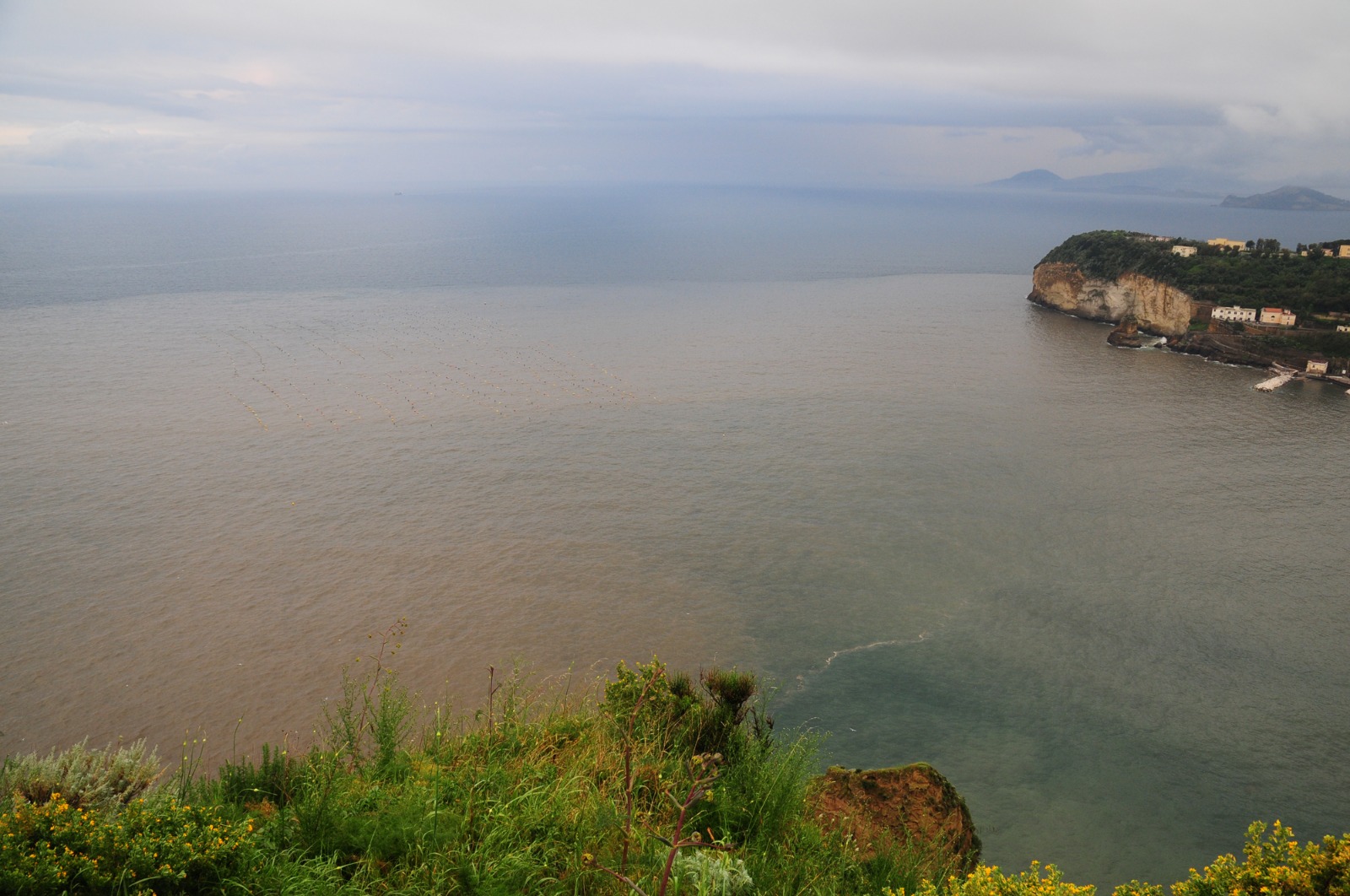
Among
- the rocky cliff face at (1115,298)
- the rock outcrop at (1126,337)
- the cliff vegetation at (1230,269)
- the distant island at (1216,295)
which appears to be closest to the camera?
the distant island at (1216,295)

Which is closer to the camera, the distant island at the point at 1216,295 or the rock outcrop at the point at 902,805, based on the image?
the rock outcrop at the point at 902,805

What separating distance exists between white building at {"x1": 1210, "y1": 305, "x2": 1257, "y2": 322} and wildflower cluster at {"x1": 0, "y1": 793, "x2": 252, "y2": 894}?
55.2 m

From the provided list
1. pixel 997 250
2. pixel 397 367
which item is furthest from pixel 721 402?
pixel 997 250

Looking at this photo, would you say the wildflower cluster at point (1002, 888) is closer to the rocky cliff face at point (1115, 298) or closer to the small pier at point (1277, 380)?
the small pier at point (1277, 380)

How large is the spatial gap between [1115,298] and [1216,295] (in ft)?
21.7

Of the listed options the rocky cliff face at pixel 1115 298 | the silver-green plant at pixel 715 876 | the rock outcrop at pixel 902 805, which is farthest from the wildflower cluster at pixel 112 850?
the rocky cliff face at pixel 1115 298

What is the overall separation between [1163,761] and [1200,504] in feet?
44.3

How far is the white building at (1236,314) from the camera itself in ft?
155

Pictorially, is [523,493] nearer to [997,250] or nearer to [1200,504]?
[1200,504]

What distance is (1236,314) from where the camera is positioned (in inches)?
1876

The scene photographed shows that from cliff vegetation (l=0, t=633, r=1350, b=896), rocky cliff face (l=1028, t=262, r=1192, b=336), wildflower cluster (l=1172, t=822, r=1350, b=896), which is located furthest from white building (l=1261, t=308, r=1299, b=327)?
wildflower cluster (l=1172, t=822, r=1350, b=896)

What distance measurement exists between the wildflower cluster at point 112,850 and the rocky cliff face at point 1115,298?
55835 millimetres

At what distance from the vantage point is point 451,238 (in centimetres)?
10600

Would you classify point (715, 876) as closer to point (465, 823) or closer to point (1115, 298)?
point (465, 823)
